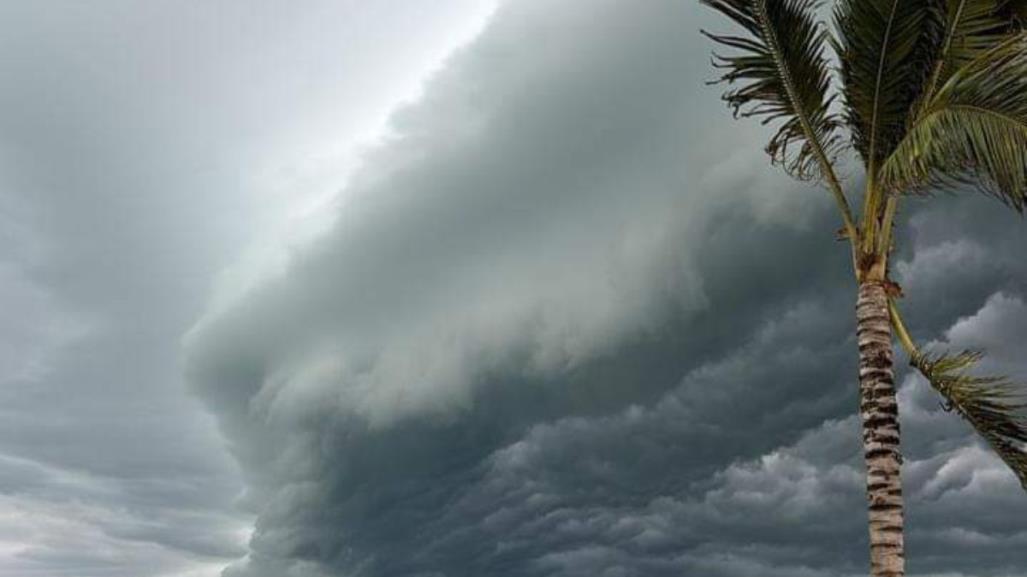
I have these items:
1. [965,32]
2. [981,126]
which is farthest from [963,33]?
[981,126]

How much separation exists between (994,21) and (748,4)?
3901mm

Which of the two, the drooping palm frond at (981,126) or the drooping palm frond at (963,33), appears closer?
the drooping palm frond at (981,126)

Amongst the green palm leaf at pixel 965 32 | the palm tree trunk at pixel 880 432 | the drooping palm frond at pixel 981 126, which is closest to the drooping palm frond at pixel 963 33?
the green palm leaf at pixel 965 32

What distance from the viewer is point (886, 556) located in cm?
1431

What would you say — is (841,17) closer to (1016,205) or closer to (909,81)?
(909,81)

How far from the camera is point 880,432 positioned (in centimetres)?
1484

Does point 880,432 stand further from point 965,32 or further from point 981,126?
point 965,32

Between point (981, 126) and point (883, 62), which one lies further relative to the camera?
point (883, 62)

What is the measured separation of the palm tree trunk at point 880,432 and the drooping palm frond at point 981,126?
222cm

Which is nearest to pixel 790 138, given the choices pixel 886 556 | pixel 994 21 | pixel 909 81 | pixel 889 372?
pixel 909 81

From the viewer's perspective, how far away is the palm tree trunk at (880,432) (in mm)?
14383

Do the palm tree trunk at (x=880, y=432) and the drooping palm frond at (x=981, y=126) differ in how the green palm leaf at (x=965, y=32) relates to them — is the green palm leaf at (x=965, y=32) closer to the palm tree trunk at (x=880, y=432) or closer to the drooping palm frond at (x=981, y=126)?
the drooping palm frond at (x=981, y=126)

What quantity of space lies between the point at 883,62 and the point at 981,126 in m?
2.84

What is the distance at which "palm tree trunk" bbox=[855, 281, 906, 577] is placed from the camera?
1438 centimetres
